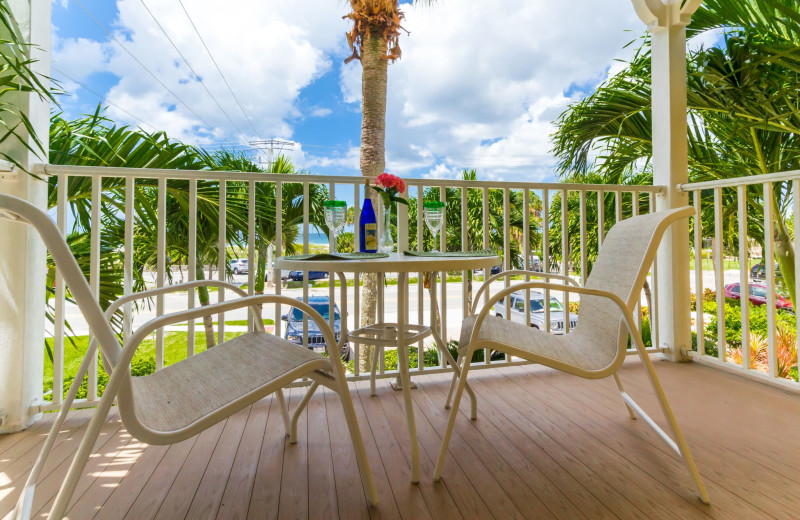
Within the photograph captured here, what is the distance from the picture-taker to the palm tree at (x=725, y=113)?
2.78 meters

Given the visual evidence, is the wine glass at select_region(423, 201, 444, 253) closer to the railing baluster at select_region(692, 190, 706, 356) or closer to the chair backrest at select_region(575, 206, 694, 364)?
the chair backrest at select_region(575, 206, 694, 364)

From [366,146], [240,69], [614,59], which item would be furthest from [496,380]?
[240,69]

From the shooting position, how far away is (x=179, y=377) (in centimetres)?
115

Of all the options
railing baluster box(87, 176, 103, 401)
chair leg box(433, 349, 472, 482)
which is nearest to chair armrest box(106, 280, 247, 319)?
railing baluster box(87, 176, 103, 401)

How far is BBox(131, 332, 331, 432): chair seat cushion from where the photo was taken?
926mm

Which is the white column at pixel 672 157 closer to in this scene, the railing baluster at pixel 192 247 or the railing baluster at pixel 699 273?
the railing baluster at pixel 699 273

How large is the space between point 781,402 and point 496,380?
1273mm

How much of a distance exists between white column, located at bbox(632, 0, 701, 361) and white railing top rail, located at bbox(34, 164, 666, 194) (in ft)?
0.50

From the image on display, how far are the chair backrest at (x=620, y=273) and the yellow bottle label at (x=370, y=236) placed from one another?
879 millimetres

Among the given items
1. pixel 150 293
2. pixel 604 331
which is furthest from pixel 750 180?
pixel 150 293

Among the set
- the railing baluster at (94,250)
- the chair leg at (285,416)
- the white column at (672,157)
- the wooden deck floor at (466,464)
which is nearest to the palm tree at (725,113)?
the white column at (672,157)

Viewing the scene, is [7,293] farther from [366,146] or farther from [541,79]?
[541,79]

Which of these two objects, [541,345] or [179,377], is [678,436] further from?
[179,377]

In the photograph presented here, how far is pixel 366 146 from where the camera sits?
621cm
